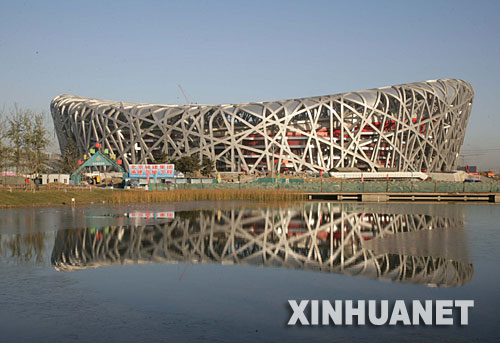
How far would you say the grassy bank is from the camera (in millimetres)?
32500

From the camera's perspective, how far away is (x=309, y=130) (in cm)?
9400

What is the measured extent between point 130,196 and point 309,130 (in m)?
60.0

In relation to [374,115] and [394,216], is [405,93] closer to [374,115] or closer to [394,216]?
[374,115]

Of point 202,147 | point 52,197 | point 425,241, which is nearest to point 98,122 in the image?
point 202,147

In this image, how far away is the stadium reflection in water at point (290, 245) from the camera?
13133mm

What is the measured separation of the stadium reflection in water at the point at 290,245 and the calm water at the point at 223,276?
4 centimetres

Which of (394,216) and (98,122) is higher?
(98,122)

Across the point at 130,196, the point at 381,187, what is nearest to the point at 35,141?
the point at 130,196

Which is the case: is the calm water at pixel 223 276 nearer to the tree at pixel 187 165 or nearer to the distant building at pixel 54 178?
the distant building at pixel 54 178

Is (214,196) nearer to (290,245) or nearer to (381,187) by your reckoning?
(381,187)

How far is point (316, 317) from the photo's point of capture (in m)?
8.78

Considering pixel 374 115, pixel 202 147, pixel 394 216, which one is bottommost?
pixel 394 216

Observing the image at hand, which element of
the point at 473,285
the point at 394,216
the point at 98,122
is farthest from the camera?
the point at 98,122

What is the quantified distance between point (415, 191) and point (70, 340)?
42.7m
